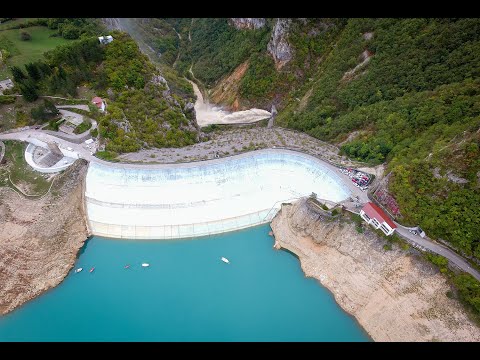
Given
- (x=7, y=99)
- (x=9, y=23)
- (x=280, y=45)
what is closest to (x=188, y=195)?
(x=7, y=99)

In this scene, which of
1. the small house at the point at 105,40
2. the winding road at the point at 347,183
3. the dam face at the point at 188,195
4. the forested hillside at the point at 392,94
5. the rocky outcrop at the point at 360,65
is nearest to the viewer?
the winding road at the point at 347,183

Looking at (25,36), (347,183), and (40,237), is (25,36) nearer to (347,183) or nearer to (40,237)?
(40,237)

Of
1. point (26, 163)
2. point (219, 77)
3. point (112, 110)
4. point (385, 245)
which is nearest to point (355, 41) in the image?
point (219, 77)

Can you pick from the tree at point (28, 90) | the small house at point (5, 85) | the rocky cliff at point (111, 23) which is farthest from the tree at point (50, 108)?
the rocky cliff at point (111, 23)

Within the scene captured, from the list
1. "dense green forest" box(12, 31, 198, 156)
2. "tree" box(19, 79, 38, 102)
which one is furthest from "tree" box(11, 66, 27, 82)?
"tree" box(19, 79, 38, 102)

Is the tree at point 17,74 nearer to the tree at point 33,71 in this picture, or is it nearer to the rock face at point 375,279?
the tree at point 33,71

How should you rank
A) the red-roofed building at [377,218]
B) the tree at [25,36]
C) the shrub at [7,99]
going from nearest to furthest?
the red-roofed building at [377,218], the shrub at [7,99], the tree at [25,36]

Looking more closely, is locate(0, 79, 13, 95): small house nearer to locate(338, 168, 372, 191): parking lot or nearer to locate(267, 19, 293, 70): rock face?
locate(267, 19, 293, 70): rock face
